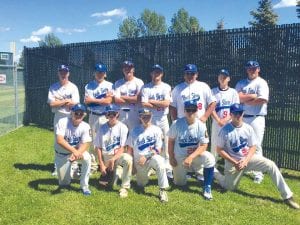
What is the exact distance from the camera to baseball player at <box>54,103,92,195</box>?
686cm

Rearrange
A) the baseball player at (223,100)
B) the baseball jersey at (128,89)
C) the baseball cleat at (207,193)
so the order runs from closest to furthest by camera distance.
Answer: the baseball cleat at (207,193) < the baseball player at (223,100) < the baseball jersey at (128,89)

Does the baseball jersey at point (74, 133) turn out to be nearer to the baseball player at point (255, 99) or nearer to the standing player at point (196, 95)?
the standing player at point (196, 95)

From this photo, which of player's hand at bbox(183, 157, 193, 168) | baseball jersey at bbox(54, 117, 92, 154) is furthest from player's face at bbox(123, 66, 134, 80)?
player's hand at bbox(183, 157, 193, 168)

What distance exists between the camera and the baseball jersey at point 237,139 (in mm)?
6758

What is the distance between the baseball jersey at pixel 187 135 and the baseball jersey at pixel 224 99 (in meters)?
0.80

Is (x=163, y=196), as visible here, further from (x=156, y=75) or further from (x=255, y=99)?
(x=255, y=99)

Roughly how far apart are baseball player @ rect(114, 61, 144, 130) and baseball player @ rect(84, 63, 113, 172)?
186 mm

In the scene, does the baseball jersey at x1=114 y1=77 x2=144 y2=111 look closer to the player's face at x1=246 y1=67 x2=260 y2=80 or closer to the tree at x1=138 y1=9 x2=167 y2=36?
the player's face at x1=246 y1=67 x2=260 y2=80

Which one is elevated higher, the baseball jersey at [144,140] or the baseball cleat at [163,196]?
the baseball jersey at [144,140]

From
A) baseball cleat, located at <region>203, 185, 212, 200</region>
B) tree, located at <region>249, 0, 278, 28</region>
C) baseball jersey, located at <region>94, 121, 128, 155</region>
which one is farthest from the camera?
tree, located at <region>249, 0, 278, 28</region>

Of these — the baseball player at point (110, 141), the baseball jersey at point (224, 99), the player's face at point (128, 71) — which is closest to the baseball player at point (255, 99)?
the baseball jersey at point (224, 99)

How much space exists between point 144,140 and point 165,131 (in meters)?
0.85

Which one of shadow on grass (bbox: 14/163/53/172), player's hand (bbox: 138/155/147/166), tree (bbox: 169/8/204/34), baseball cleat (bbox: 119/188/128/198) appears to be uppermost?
tree (bbox: 169/8/204/34)

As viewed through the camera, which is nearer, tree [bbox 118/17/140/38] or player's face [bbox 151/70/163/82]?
player's face [bbox 151/70/163/82]
